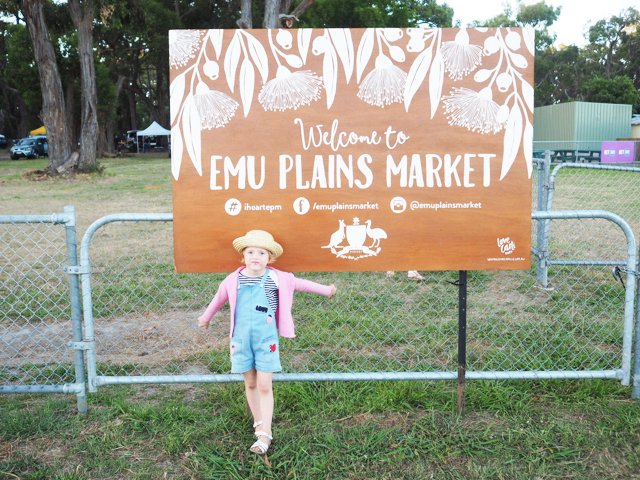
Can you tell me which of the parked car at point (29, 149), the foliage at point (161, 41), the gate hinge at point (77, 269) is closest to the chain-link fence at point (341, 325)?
the gate hinge at point (77, 269)

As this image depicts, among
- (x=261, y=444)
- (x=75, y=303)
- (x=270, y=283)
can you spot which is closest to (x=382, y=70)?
(x=270, y=283)

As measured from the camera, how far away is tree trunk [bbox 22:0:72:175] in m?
19.8

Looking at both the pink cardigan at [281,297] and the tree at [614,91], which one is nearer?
the pink cardigan at [281,297]

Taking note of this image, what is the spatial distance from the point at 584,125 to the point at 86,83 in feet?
85.3

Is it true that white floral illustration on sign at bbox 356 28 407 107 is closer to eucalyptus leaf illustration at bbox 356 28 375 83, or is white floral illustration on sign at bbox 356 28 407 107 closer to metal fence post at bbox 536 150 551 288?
eucalyptus leaf illustration at bbox 356 28 375 83

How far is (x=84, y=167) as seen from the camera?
71.0ft

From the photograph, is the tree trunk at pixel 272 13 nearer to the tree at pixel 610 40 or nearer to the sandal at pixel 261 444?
the sandal at pixel 261 444

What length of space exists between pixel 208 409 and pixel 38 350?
1.86 metres

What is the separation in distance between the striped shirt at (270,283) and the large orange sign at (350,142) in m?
0.22

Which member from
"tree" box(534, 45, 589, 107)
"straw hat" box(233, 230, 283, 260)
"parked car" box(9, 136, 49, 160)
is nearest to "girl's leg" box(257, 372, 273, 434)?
"straw hat" box(233, 230, 283, 260)

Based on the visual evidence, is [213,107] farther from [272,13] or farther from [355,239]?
[272,13]

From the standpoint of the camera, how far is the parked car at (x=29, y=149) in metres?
38.2

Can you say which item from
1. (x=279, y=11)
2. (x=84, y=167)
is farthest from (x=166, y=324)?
(x=84, y=167)

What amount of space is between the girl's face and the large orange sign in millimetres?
235
